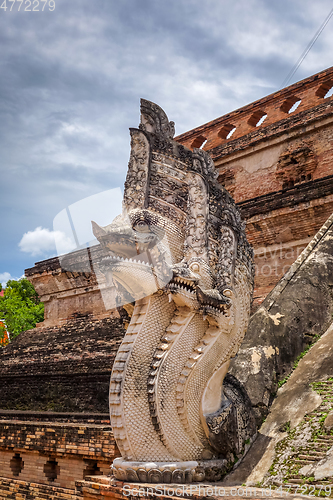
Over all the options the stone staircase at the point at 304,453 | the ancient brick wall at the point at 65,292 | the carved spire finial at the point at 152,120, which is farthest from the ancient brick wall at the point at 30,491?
the ancient brick wall at the point at 65,292

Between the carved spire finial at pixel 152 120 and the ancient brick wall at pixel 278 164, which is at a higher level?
the ancient brick wall at pixel 278 164

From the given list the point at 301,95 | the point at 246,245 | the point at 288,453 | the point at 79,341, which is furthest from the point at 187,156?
the point at 301,95

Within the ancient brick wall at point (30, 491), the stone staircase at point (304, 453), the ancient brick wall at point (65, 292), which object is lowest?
the ancient brick wall at point (30, 491)

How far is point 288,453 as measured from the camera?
9.50 feet

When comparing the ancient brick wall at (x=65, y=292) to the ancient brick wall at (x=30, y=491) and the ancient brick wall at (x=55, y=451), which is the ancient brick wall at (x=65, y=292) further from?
the ancient brick wall at (x=30, y=491)

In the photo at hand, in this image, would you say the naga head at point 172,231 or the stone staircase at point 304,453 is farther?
the naga head at point 172,231

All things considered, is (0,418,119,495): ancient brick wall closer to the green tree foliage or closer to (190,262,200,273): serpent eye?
(190,262,200,273): serpent eye

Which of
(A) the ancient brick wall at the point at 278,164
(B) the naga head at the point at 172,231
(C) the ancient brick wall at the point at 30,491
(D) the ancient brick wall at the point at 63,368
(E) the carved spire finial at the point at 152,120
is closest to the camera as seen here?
(B) the naga head at the point at 172,231

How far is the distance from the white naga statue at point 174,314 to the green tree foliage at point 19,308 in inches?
647

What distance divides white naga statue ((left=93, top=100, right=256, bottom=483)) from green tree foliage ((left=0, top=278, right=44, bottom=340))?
16.4m

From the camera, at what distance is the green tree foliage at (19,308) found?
18547 millimetres

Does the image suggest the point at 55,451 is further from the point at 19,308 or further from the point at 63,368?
the point at 19,308

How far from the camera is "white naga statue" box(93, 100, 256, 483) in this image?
2959mm

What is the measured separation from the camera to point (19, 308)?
20.3 m
